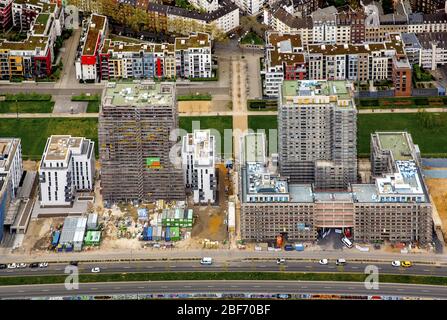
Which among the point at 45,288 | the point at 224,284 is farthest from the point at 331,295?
the point at 45,288

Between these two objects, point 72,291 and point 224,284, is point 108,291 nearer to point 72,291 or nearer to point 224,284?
point 72,291

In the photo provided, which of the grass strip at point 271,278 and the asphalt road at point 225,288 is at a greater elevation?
the grass strip at point 271,278

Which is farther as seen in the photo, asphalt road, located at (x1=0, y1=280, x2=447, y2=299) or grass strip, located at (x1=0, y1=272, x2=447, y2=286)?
grass strip, located at (x1=0, y1=272, x2=447, y2=286)

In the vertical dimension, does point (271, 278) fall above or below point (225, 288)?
above

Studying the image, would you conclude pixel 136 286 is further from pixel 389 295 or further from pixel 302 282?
pixel 389 295

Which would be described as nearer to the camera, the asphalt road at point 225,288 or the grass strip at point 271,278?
the asphalt road at point 225,288

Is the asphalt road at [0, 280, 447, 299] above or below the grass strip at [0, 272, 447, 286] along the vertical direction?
below

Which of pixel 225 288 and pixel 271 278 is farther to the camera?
pixel 271 278
